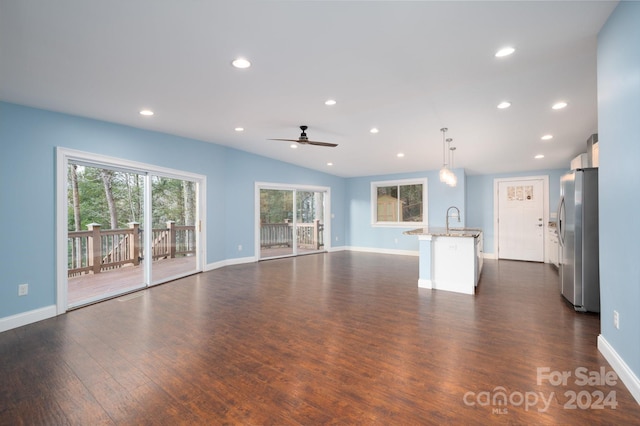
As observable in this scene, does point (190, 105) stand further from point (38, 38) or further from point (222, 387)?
point (222, 387)

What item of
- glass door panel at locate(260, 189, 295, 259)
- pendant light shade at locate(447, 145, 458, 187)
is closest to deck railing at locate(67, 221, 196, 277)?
glass door panel at locate(260, 189, 295, 259)

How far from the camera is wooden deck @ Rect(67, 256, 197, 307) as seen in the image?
157 inches

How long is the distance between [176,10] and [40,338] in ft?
10.7

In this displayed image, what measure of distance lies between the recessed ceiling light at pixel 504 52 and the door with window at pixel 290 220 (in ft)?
18.2

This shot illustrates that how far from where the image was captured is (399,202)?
870 cm

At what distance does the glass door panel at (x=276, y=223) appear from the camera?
24.1 feet

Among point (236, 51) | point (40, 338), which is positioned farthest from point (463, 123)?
point (40, 338)

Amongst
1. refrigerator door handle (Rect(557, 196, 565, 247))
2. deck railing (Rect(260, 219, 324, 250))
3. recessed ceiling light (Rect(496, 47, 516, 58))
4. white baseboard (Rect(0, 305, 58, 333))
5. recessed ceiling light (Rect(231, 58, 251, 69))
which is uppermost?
recessed ceiling light (Rect(496, 47, 516, 58))

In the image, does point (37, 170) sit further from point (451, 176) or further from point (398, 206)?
point (398, 206)

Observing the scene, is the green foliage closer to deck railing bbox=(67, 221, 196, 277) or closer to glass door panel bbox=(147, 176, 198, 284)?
glass door panel bbox=(147, 176, 198, 284)

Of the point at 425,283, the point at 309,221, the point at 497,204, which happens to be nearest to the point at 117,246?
the point at 425,283

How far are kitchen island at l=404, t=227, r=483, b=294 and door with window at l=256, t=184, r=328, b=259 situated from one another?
399cm

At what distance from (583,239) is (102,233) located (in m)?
6.31

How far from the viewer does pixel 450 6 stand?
1957mm
